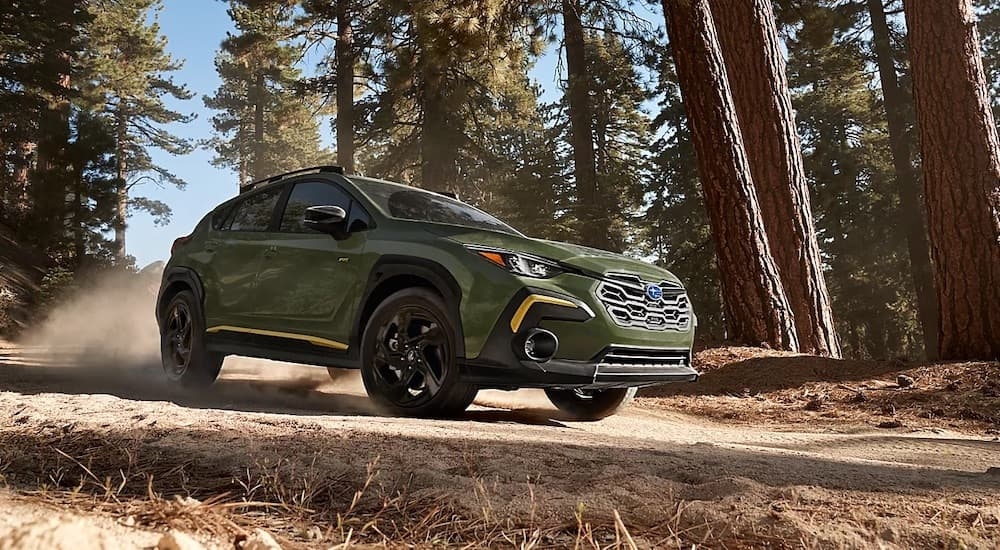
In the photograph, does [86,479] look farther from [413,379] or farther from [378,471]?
[413,379]

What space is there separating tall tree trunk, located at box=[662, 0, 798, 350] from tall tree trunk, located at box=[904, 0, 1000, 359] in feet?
6.29

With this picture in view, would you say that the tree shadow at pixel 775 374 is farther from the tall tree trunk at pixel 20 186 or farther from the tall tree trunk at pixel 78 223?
the tall tree trunk at pixel 20 186

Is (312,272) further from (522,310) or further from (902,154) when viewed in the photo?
(902,154)

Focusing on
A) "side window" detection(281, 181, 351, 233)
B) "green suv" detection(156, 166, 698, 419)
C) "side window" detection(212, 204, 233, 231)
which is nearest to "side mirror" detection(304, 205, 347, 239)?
"green suv" detection(156, 166, 698, 419)

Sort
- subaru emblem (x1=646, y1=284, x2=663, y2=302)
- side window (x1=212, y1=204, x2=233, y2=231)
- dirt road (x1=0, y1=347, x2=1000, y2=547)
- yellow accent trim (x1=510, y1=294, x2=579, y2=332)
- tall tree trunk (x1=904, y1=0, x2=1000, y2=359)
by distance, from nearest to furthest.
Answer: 1. dirt road (x1=0, y1=347, x2=1000, y2=547)
2. yellow accent trim (x1=510, y1=294, x2=579, y2=332)
3. subaru emblem (x1=646, y1=284, x2=663, y2=302)
4. side window (x1=212, y1=204, x2=233, y2=231)
5. tall tree trunk (x1=904, y1=0, x2=1000, y2=359)

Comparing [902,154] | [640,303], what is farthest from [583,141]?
[640,303]

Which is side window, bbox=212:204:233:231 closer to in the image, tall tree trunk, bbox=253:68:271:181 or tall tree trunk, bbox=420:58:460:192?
tall tree trunk, bbox=420:58:460:192

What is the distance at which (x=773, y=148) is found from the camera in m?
10.5

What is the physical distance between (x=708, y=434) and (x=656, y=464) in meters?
2.33

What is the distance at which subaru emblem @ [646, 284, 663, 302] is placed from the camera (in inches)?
198

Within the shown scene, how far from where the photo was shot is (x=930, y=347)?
20.7 meters

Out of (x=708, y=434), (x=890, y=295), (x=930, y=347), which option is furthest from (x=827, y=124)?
(x=708, y=434)

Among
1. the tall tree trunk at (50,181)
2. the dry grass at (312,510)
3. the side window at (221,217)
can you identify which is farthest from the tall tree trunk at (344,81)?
the dry grass at (312,510)

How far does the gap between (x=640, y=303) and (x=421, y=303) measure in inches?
59.8
